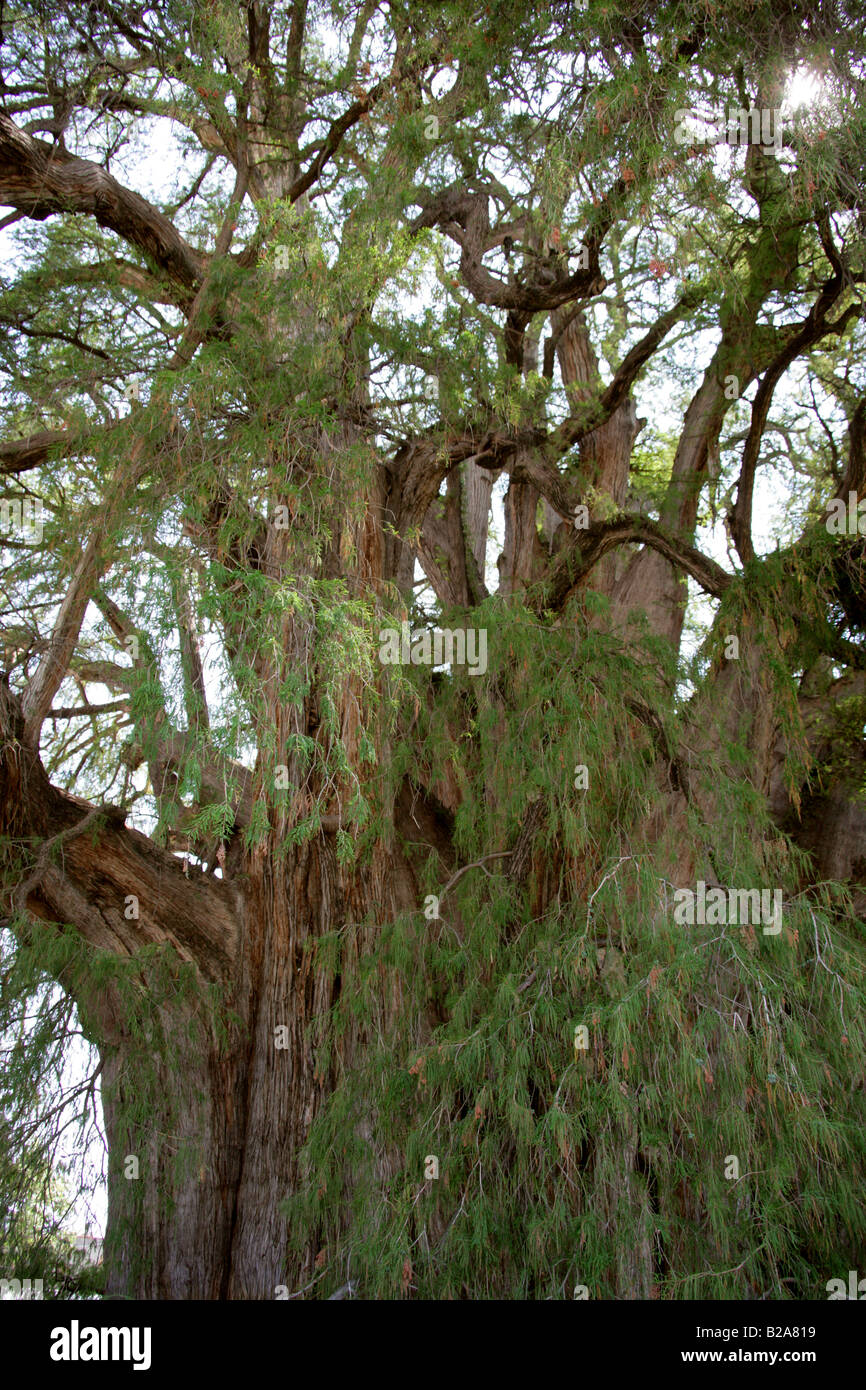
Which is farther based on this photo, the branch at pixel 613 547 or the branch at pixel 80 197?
the branch at pixel 613 547

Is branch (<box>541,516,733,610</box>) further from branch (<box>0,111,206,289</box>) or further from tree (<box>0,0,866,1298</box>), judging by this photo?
branch (<box>0,111,206,289</box>)

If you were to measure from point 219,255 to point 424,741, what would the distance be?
195cm

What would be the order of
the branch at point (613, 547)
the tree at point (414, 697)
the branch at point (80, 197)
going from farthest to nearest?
the branch at point (613, 547) → the branch at point (80, 197) → the tree at point (414, 697)

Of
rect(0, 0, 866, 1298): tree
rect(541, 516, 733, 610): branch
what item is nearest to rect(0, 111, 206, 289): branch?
rect(0, 0, 866, 1298): tree

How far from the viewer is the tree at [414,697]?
3.09 m

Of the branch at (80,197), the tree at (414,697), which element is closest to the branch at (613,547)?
the tree at (414,697)

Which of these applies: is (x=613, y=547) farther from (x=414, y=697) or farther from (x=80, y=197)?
(x=80, y=197)

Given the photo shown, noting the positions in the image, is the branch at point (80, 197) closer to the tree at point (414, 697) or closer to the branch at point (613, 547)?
the tree at point (414, 697)

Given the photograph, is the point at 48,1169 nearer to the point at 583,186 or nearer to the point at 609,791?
the point at 609,791

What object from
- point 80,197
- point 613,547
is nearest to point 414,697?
point 613,547

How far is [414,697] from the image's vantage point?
400cm

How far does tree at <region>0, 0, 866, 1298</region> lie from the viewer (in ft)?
10.1

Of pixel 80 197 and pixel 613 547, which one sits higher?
pixel 80 197
